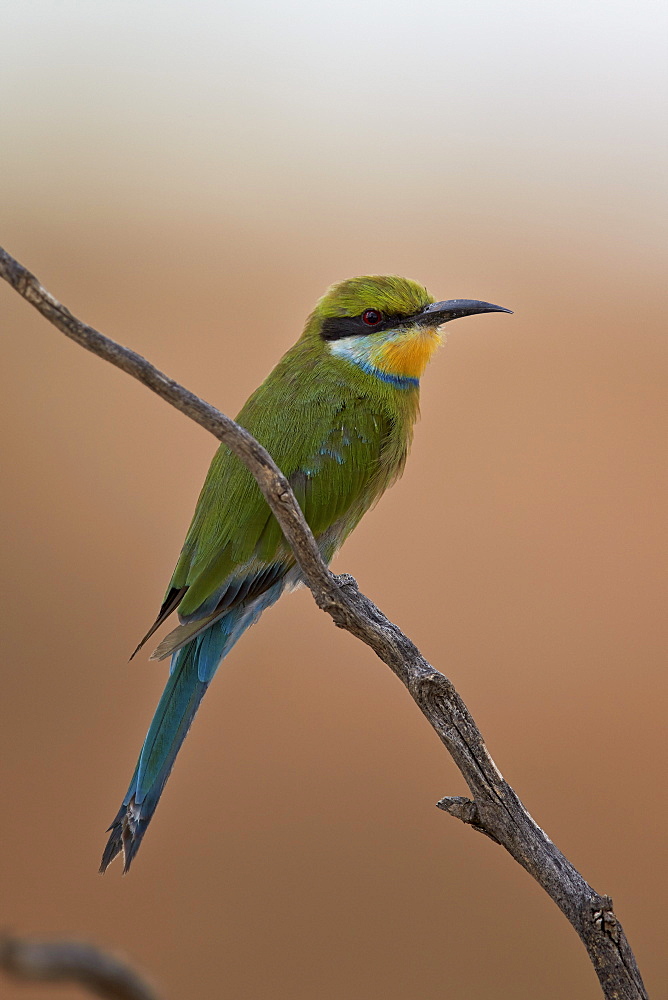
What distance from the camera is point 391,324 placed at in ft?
5.46

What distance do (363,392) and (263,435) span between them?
0.20 metres

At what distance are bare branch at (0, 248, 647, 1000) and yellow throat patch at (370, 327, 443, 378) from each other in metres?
0.66

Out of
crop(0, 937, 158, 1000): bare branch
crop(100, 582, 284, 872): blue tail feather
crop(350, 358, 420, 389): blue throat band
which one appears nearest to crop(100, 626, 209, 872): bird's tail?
crop(100, 582, 284, 872): blue tail feather

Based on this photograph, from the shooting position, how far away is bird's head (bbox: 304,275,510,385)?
A: 1.64m

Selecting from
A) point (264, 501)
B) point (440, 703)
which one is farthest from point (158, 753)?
point (440, 703)

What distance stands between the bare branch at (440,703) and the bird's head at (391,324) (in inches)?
26.2

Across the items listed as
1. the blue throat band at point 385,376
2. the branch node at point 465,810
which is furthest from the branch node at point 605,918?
the blue throat band at point 385,376

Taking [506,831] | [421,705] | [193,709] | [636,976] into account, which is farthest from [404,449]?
[636,976]

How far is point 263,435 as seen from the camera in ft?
4.95

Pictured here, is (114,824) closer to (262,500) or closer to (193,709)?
(193,709)

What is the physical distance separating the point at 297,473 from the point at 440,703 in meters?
0.61

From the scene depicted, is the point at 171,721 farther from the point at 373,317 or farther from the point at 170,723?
the point at 373,317

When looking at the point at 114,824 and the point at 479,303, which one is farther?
the point at 479,303

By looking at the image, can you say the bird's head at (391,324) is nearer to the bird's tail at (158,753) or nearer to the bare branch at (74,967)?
the bird's tail at (158,753)
